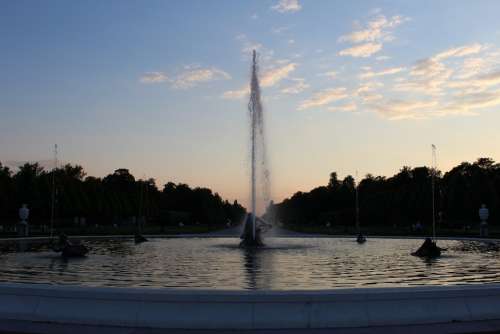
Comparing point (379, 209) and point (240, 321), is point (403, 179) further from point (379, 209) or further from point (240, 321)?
point (240, 321)

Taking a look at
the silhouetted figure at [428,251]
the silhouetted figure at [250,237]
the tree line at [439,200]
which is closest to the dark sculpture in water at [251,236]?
the silhouetted figure at [250,237]

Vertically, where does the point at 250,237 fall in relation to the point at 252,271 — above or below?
above

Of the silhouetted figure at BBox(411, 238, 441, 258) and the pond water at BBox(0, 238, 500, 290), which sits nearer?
the pond water at BBox(0, 238, 500, 290)

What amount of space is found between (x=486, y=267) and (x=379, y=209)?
83227 mm

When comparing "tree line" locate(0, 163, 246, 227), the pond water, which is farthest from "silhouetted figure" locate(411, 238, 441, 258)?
"tree line" locate(0, 163, 246, 227)

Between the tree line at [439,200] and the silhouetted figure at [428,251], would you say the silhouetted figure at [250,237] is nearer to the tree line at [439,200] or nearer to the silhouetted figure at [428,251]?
the silhouetted figure at [428,251]

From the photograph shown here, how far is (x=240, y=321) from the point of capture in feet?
28.5

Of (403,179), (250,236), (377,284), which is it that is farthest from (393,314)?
(403,179)

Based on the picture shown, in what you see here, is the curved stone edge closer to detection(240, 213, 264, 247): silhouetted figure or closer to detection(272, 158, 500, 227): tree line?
detection(240, 213, 264, 247): silhouetted figure

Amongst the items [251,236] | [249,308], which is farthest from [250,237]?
[249,308]

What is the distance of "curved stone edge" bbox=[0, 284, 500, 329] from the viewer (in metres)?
8.74

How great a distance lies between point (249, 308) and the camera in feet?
28.8

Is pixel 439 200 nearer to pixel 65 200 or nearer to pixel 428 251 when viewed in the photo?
pixel 65 200

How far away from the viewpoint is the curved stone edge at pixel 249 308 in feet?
28.7
